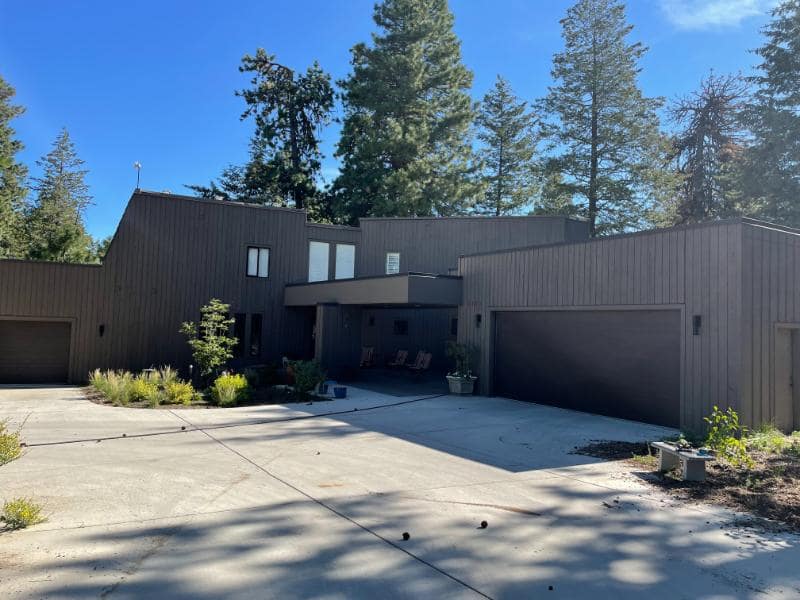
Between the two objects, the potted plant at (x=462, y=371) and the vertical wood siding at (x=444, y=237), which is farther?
the vertical wood siding at (x=444, y=237)

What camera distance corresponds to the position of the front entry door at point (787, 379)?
9.49m

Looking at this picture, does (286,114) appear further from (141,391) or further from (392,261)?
(141,391)

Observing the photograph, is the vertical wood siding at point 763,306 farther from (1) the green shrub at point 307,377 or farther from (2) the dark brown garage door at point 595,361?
(1) the green shrub at point 307,377

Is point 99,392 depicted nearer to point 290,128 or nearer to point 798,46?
point 290,128

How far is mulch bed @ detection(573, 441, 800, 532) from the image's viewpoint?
536cm

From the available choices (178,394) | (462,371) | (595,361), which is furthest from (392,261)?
(595,361)

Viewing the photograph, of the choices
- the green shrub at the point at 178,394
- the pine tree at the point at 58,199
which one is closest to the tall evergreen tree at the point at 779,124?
the green shrub at the point at 178,394

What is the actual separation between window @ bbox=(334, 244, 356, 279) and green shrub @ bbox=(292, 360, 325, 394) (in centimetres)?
741

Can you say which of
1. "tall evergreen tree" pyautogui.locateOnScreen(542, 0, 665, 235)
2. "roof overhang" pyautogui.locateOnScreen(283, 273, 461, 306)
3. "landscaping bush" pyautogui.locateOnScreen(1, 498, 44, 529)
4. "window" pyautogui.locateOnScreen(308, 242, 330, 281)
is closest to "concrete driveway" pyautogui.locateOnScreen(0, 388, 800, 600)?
"landscaping bush" pyautogui.locateOnScreen(1, 498, 44, 529)

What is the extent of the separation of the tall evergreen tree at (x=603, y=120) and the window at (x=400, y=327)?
40.1ft

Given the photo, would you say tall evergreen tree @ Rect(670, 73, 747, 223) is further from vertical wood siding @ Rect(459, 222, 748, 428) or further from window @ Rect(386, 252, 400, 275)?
vertical wood siding @ Rect(459, 222, 748, 428)

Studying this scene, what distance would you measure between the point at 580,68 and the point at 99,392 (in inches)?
1002

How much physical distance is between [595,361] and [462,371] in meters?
3.59

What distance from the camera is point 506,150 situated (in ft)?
115
